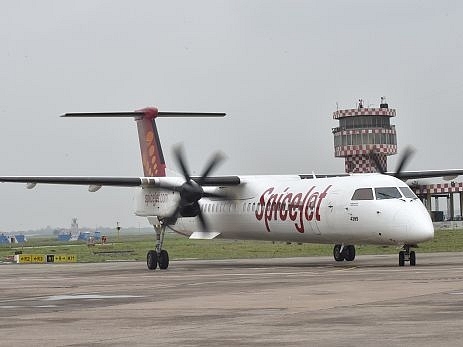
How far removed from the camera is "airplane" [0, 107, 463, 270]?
29.8 meters

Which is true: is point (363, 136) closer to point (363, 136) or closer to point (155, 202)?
point (363, 136)

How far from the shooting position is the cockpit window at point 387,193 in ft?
98.7

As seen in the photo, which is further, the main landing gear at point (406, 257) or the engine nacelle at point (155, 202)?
the engine nacelle at point (155, 202)

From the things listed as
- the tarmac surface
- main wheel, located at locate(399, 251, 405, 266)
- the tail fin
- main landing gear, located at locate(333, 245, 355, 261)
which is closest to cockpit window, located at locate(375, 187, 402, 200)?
main wheel, located at locate(399, 251, 405, 266)

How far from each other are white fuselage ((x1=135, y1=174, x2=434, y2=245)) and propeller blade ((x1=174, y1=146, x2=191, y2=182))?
976 mm

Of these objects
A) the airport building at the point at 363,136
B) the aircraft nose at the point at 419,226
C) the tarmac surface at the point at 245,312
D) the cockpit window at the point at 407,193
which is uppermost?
the airport building at the point at 363,136

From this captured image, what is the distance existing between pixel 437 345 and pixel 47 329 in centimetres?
549

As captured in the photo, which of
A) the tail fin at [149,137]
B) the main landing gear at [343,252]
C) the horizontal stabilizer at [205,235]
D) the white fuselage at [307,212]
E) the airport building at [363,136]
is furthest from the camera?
the airport building at [363,136]

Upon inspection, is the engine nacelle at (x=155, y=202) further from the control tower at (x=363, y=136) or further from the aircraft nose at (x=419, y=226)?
the control tower at (x=363, y=136)

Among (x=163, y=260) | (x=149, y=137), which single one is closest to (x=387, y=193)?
(x=163, y=260)

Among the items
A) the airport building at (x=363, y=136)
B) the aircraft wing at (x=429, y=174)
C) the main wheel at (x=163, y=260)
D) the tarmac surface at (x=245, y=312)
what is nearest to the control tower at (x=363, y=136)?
the airport building at (x=363, y=136)

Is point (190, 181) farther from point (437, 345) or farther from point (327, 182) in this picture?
point (437, 345)

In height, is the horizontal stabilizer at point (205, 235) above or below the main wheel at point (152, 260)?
above

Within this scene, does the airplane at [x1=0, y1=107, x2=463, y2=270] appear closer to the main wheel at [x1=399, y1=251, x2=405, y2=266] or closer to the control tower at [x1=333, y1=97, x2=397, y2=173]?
the main wheel at [x1=399, y1=251, x2=405, y2=266]
